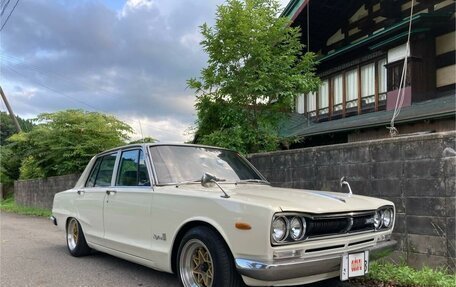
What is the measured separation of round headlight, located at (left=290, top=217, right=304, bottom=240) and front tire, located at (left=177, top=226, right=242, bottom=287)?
1.95 ft

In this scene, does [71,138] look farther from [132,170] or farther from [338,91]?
[132,170]

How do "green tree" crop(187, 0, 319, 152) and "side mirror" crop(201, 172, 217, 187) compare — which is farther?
"green tree" crop(187, 0, 319, 152)

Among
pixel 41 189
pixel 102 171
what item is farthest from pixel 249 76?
pixel 41 189

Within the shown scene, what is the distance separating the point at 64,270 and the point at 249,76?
4847 mm

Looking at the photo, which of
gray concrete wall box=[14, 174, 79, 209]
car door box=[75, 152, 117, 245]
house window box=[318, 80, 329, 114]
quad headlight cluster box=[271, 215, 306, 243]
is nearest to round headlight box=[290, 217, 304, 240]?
quad headlight cluster box=[271, 215, 306, 243]

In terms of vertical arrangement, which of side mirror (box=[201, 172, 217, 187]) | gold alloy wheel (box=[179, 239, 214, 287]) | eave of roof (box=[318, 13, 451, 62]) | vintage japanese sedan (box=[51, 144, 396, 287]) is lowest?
gold alloy wheel (box=[179, 239, 214, 287])

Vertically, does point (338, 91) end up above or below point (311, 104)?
above

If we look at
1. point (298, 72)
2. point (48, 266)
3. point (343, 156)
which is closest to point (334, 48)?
point (298, 72)

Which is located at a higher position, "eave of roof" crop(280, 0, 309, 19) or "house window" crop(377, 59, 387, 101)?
"eave of roof" crop(280, 0, 309, 19)

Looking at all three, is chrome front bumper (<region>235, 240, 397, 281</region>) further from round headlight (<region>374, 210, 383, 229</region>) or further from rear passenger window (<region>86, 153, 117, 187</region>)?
rear passenger window (<region>86, 153, 117, 187</region>)

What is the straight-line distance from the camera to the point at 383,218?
4.52 metres

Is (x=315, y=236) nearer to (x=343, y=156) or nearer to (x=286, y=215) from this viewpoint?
(x=286, y=215)

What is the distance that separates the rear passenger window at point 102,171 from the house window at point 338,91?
426 inches

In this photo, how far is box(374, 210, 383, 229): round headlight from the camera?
14.4ft
